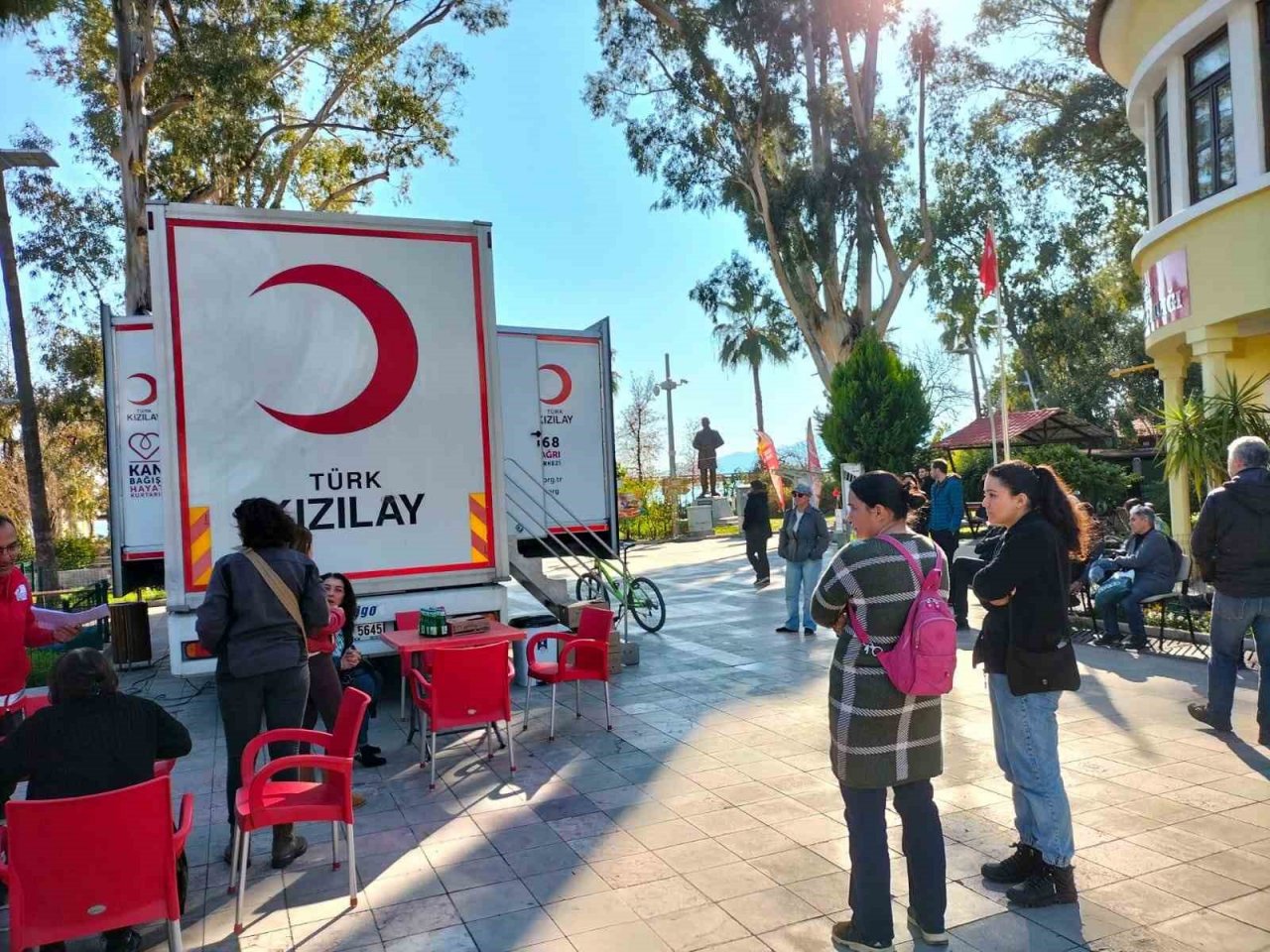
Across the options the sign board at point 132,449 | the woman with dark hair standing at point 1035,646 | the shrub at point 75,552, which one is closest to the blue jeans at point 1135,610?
the woman with dark hair standing at point 1035,646

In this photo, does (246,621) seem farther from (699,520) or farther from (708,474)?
(708,474)

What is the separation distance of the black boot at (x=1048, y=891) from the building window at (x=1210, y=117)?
405 inches

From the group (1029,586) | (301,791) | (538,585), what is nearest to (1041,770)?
(1029,586)

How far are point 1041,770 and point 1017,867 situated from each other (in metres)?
0.47

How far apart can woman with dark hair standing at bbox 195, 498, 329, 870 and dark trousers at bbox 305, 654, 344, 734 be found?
75cm

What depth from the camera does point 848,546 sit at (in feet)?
10.4

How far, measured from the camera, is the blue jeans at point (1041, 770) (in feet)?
12.2

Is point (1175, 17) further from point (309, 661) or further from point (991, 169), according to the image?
point (991, 169)

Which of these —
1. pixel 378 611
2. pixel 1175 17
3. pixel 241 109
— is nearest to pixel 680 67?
pixel 241 109

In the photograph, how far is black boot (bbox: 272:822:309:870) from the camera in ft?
14.5

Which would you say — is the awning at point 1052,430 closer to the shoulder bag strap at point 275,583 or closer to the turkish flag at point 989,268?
the turkish flag at point 989,268

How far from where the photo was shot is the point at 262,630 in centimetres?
438

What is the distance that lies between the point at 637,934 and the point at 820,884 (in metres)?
0.85

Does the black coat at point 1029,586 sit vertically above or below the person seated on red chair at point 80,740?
above
